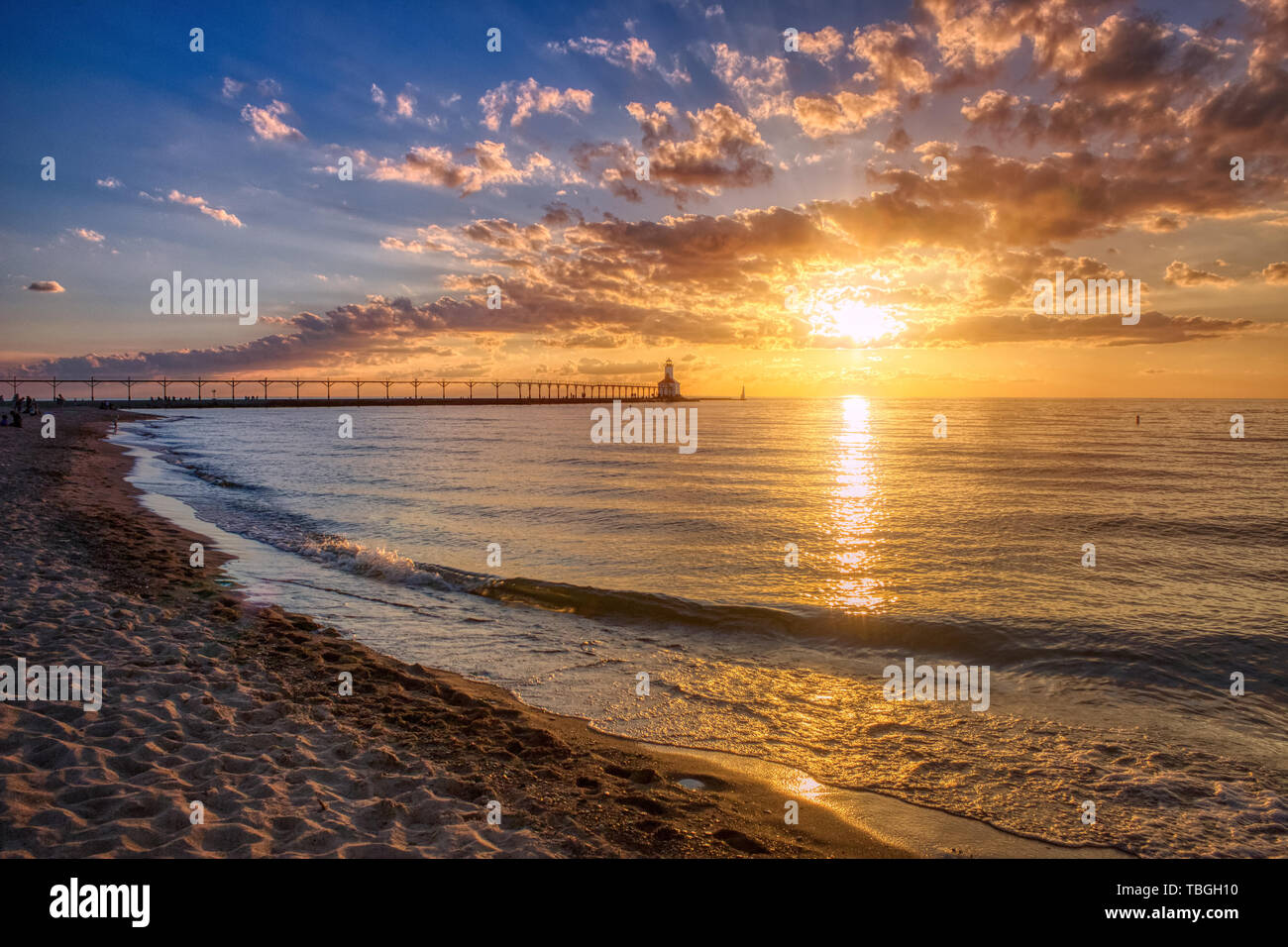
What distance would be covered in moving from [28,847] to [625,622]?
9.41 metres

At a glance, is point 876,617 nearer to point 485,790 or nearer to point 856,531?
point 485,790

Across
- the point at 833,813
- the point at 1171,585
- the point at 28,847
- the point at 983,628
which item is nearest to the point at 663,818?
the point at 833,813

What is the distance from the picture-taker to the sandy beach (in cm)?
501

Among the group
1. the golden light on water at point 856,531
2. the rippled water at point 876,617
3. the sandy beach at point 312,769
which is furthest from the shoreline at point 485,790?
the golden light on water at point 856,531

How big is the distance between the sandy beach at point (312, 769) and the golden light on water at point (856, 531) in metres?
8.44

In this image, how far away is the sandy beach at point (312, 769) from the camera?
16.4 ft

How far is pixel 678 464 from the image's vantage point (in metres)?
45.8

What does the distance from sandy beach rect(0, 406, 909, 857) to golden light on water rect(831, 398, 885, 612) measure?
844 cm

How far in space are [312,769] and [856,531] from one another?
1971 centimetres

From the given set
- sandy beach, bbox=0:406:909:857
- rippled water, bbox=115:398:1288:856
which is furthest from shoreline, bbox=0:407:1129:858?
rippled water, bbox=115:398:1288:856

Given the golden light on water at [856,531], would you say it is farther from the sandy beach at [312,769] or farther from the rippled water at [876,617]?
the sandy beach at [312,769]

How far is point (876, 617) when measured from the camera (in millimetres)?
13203
